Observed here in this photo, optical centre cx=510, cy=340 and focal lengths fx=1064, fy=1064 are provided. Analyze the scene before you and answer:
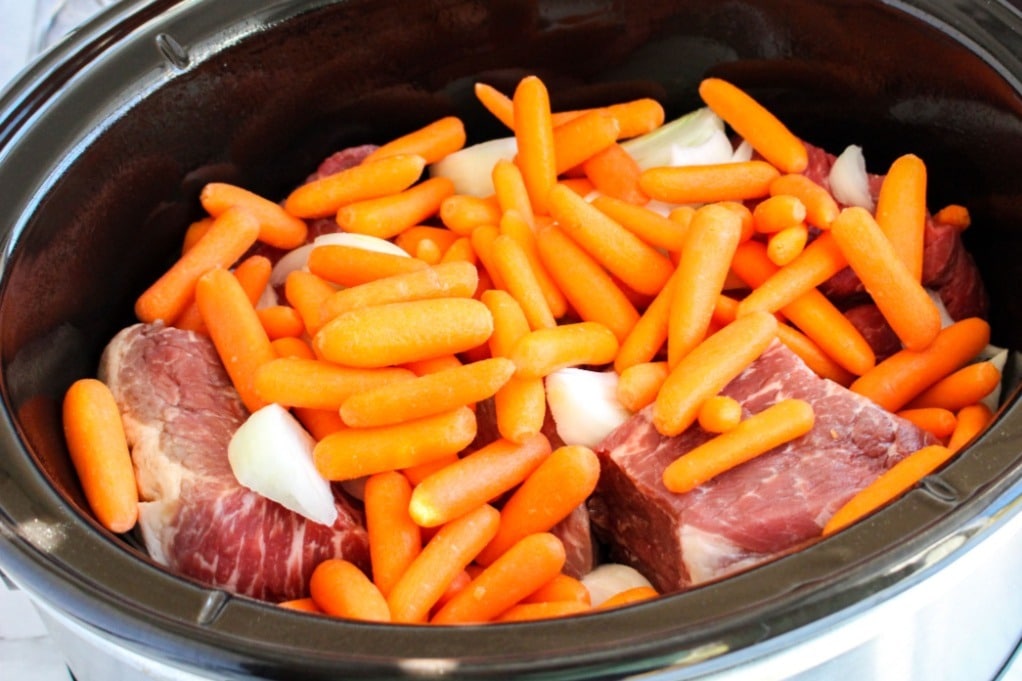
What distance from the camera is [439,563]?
1.13m

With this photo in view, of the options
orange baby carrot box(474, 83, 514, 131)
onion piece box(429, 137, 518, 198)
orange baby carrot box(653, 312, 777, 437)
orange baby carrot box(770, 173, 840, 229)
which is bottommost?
orange baby carrot box(653, 312, 777, 437)

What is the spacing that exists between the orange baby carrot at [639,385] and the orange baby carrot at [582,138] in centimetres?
41

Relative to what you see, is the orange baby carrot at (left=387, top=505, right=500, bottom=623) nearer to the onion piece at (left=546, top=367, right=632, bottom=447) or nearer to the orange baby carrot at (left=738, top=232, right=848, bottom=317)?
the onion piece at (left=546, top=367, right=632, bottom=447)

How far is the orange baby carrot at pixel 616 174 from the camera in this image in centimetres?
155

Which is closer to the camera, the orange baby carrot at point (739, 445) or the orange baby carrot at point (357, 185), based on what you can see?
the orange baby carrot at point (739, 445)

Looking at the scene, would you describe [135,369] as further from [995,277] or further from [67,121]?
[995,277]

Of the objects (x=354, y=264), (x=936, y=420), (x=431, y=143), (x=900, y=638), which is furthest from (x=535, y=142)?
(x=900, y=638)

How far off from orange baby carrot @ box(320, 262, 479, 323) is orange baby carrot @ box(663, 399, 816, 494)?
0.34 meters

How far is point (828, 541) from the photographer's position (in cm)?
88

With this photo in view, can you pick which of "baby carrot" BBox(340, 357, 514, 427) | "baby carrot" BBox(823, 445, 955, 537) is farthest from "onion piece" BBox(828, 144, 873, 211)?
"baby carrot" BBox(340, 357, 514, 427)

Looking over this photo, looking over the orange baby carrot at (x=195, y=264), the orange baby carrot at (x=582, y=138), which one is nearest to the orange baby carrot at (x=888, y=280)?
the orange baby carrot at (x=582, y=138)

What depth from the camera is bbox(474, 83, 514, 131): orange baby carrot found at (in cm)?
164

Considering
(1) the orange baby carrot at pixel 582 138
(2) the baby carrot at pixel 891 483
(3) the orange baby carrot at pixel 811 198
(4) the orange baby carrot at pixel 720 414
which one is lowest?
(2) the baby carrot at pixel 891 483

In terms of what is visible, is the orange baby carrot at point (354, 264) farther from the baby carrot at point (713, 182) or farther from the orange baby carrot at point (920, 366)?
the orange baby carrot at point (920, 366)
